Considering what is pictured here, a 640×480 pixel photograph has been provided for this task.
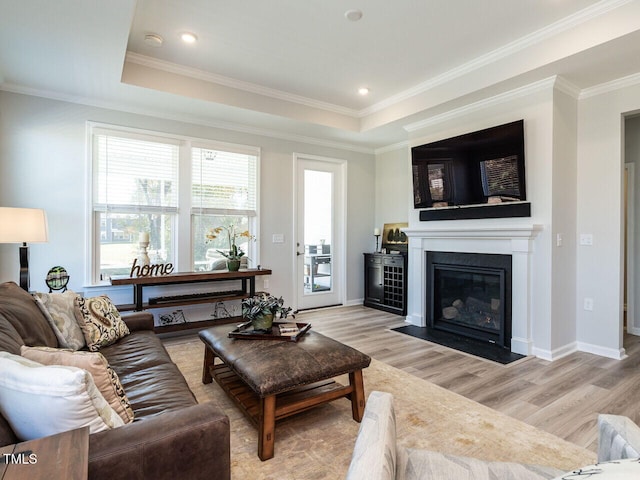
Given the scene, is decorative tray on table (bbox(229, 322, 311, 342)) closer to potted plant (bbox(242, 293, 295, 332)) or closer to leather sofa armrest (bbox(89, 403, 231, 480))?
potted plant (bbox(242, 293, 295, 332))

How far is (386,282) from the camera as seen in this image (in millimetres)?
5465

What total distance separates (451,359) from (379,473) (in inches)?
114

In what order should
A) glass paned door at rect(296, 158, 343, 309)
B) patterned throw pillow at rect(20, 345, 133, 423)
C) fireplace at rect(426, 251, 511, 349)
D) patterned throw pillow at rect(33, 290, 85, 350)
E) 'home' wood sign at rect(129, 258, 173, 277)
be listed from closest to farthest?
1. patterned throw pillow at rect(20, 345, 133, 423)
2. patterned throw pillow at rect(33, 290, 85, 350)
3. fireplace at rect(426, 251, 511, 349)
4. 'home' wood sign at rect(129, 258, 173, 277)
5. glass paned door at rect(296, 158, 343, 309)

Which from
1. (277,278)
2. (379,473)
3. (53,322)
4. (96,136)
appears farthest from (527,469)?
(96,136)

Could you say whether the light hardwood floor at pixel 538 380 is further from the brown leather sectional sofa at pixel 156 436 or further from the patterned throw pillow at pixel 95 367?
the patterned throw pillow at pixel 95 367

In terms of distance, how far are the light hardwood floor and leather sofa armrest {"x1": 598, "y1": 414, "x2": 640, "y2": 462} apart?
1.22 metres

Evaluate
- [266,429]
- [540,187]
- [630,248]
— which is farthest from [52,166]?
[630,248]

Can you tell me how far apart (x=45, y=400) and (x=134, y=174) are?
355 centimetres

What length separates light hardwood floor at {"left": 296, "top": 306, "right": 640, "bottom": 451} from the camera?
2289 millimetres

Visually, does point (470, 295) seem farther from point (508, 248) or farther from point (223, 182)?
point (223, 182)

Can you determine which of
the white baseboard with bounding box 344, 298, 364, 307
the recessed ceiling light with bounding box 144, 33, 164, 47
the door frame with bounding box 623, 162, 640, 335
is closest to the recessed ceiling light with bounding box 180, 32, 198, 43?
the recessed ceiling light with bounding box 144, 33, 164, 47

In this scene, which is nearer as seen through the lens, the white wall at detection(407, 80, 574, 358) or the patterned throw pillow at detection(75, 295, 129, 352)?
the patterned throw pillow at detection(75, 295, 129, 352)

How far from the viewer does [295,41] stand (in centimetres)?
318

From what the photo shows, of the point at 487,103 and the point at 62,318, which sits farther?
the point at 487,103
